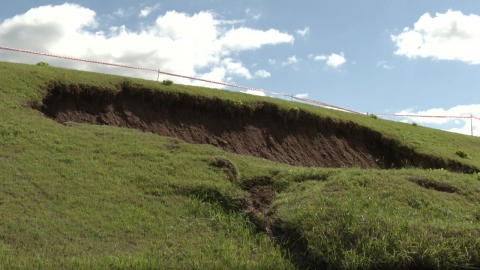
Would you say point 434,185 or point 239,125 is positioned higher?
point 239,125

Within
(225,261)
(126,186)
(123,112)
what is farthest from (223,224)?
(123,112)

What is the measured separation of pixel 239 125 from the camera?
18094mm

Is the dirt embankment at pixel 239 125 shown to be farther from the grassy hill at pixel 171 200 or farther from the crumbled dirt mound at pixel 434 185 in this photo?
the crumbled dirt mound at pixel 434 185

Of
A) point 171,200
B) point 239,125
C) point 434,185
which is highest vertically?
point 239,125

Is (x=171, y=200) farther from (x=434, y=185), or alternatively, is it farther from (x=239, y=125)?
(x=239, y=125)

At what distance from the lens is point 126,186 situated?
34.0 feet

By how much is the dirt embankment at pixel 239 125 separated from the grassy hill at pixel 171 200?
0.08m

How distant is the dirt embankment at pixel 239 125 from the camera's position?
52.0ft

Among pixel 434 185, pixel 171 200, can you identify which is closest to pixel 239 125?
pixel 434 185

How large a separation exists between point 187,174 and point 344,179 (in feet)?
11.5

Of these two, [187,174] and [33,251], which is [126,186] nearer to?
[187,174]

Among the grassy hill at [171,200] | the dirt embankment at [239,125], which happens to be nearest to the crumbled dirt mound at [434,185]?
the grassy hill at [171,200]

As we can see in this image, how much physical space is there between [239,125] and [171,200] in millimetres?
8262

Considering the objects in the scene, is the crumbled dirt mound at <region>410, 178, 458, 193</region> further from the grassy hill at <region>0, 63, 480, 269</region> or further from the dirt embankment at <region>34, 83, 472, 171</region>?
the dirt embankment at <region>34, 83, 472, 171</region>
